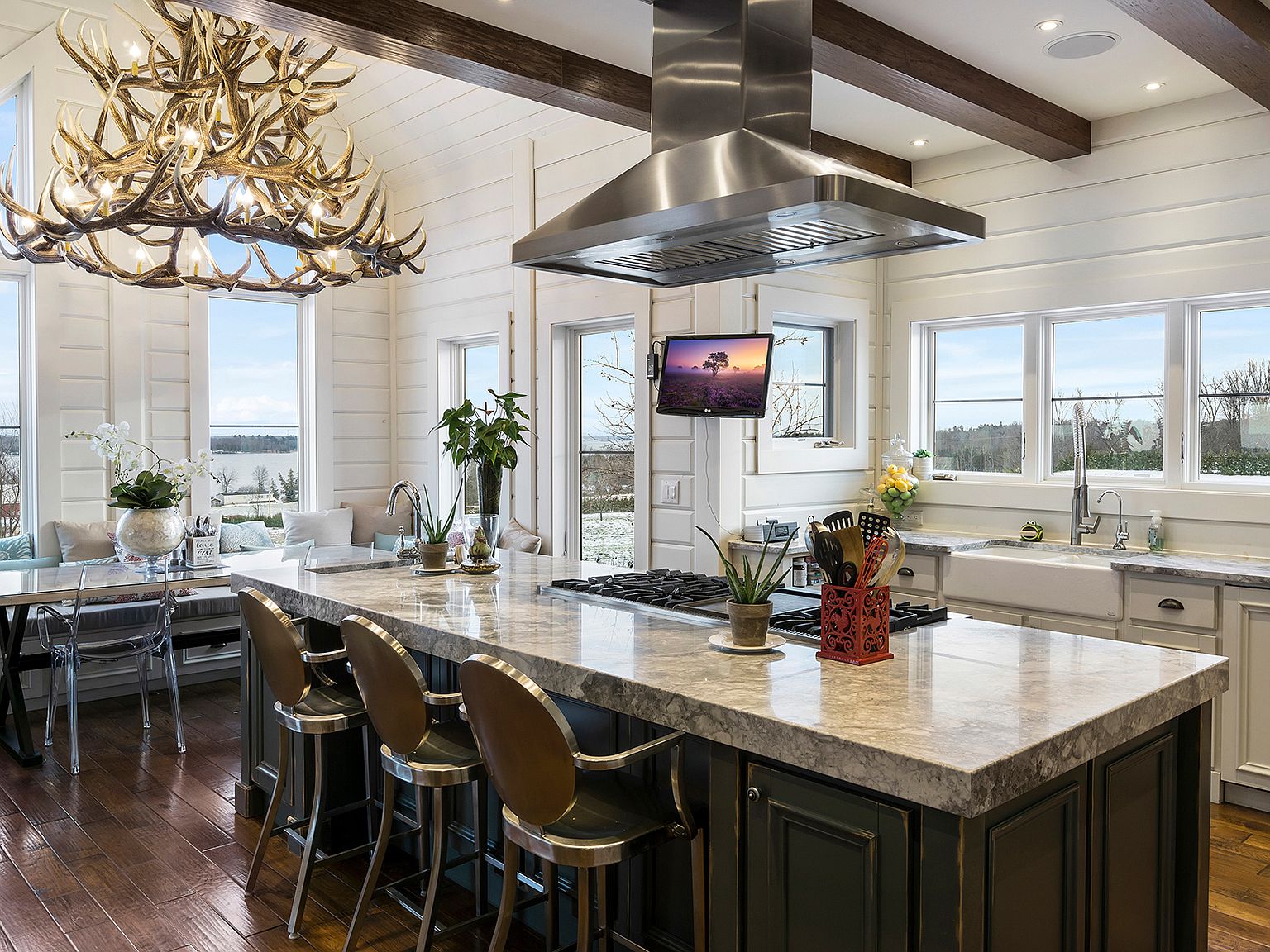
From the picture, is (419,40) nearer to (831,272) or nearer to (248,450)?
(831,272)

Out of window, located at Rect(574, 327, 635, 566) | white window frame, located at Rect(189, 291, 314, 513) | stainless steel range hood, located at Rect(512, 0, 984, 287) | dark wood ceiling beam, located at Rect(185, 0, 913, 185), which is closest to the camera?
stainless steel range hood, located at Rect(512, 0, 984, 287)

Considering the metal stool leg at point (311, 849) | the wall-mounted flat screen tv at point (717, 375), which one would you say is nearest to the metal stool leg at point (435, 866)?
the metal stool leg at point (311, 849)

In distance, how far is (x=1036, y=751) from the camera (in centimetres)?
162

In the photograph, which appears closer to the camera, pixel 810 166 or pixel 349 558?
pixel 810 166

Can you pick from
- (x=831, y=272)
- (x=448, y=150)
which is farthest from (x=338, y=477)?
(x=831, y=272)

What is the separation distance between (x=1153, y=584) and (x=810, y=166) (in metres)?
2.55

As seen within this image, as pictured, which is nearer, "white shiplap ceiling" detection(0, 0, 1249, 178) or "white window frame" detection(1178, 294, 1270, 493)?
"white shiplap ceiling" detection(0, 0, 1249, 178)

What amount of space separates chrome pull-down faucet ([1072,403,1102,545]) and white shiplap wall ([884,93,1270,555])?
11 centimetres

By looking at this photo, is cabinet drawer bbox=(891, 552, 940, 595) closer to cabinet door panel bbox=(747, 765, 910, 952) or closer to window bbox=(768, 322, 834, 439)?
window bbox=(768, 322, 834, 439)

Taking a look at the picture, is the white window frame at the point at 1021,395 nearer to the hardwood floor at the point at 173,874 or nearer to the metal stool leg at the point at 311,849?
the hardwood floor at the point at 173,874

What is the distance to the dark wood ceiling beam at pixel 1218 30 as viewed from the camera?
2.80m

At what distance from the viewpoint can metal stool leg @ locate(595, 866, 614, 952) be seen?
2199 mm

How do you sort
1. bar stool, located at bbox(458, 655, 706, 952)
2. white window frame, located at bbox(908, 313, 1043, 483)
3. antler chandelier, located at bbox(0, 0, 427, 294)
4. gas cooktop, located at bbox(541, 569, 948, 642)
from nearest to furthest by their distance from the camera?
bar stool, located at bbox(458, 655, 706, 952) < gas cooktop, located at bbox(541, 569, 948, 642) < antler chandelier, located at bbox(0, 0, 427, 294) < white window frame, located at bbox(908, 313, 1043, 483)

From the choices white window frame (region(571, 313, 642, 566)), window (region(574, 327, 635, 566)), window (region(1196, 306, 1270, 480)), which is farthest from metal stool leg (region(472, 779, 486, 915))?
window (region(1196, 306, 1270, 480))
